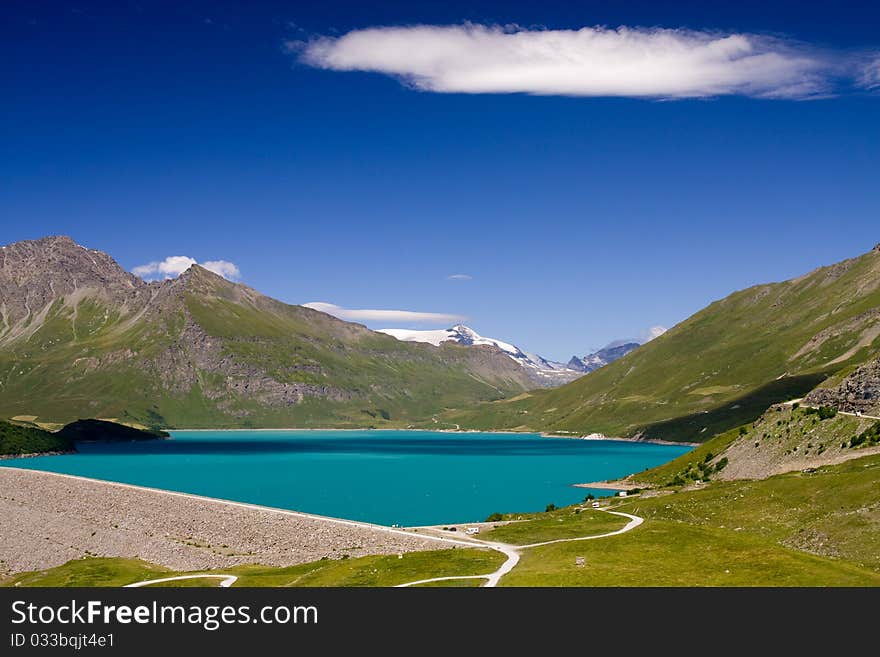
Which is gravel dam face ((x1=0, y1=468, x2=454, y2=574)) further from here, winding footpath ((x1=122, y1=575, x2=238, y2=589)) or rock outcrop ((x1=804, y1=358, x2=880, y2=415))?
rock outcrop ((x1=804, y1=358, x2=880, y2=415))

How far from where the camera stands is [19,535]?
414 feet

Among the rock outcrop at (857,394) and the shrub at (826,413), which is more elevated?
the rock outcrop at (857,394)

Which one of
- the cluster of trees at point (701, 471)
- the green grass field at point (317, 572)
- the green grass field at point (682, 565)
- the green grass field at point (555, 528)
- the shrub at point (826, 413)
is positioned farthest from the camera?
the cluster of trees at point (701, 471)

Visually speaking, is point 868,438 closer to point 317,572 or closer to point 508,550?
point 508,550

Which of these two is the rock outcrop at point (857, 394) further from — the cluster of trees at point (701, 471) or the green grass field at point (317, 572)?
the green grass field at point (317, 572)

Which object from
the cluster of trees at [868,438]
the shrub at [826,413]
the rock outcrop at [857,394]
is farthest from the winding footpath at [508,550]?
the rock outcrop at [857,394]

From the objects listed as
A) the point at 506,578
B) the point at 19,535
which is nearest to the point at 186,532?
Result: the point at 19,535

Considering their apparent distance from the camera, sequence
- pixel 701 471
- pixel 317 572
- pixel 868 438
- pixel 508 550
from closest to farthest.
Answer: pixel 317 572 → pixel 508 550 → pixel 868 438 → pixel 701 471

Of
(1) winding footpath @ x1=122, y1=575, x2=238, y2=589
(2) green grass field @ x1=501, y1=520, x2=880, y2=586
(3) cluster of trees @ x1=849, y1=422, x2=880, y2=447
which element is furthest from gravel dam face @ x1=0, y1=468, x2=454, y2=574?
(3) cluster of trees @ x1=849, y1=422, x2=880, y2=447

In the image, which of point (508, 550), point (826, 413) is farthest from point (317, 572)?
point (826, 413)

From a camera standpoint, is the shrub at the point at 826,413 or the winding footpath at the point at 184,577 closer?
the winding footpath at the point at 184,577
